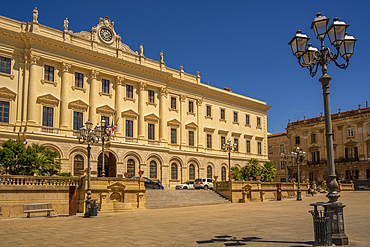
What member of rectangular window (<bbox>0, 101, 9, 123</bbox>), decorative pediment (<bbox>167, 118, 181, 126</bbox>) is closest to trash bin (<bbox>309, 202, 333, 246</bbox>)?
rectangular window (<bbox>0, 101, 9, 123</bbox>)

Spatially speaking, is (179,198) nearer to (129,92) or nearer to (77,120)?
(77,120)

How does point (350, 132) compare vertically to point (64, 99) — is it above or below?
below

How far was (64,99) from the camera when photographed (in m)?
33.2

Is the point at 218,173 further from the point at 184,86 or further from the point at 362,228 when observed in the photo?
the point at 362,228

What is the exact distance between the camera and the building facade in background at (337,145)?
57031mm

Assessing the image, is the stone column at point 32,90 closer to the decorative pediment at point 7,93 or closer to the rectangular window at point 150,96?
the decorative pediment at point 7,93

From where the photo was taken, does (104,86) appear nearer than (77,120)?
No

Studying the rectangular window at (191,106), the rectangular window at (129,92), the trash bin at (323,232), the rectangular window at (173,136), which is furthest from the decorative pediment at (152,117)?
the trash bin at (323,232)

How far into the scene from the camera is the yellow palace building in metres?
31.1

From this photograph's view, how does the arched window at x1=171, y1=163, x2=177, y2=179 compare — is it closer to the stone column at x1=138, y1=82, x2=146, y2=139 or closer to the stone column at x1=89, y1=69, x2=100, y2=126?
the stone column at x1=138, y1=82, x2=146, y2=139

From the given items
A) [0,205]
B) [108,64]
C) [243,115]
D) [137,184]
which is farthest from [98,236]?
[243,115]

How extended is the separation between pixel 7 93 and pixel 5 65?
2.55 metres

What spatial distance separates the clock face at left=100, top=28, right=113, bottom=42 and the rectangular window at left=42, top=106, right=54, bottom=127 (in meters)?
9.99

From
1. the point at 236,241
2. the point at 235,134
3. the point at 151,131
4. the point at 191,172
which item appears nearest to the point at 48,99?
the point at 151,131
